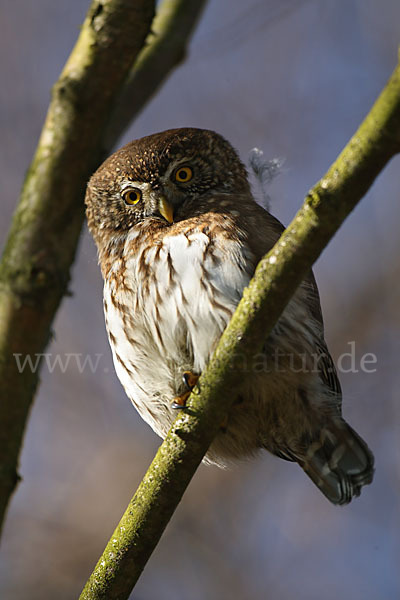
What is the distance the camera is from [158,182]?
3.74 m

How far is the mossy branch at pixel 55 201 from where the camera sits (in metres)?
1.89

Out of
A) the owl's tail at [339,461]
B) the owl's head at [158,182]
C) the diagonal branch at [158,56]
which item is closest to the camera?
the diagonal branch at [158,56]

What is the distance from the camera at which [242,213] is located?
354 cm

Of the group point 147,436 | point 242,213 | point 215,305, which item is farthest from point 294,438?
point 147,436

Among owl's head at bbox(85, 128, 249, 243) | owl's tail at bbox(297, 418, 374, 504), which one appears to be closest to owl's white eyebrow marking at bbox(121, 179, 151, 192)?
owl's head at bbox(85, 128, 249, 243)

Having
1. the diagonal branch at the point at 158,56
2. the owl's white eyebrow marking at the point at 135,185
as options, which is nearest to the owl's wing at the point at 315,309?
the owl's white eyebrow marking at the point at 135,185

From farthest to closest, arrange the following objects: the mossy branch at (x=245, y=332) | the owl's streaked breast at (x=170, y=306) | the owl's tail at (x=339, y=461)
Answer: the owl's tail at (x=339, y=461)
the owl's streaked breast at (x=170, y=306)
the mossy branch at (x=245, y=332)

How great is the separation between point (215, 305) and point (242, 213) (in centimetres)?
70

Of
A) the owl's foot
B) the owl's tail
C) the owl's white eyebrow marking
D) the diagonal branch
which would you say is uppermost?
the diagonal branch

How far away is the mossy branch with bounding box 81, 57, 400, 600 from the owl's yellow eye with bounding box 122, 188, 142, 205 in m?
1.71

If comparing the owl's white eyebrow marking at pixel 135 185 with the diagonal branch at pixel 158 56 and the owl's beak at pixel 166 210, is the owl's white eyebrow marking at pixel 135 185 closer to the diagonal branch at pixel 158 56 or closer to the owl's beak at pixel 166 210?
the owl's beak at pixel 166 210

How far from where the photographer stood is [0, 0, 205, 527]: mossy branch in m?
1.89

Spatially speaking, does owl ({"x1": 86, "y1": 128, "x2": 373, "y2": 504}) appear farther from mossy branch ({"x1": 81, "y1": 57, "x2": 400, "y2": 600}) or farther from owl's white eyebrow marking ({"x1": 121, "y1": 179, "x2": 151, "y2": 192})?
mossy branch ({"x1": 81, "y1": 57, "x2": 400, "y2": 600})

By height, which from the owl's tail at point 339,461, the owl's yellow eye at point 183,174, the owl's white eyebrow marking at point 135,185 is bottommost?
the owl's tail at point 339,461
